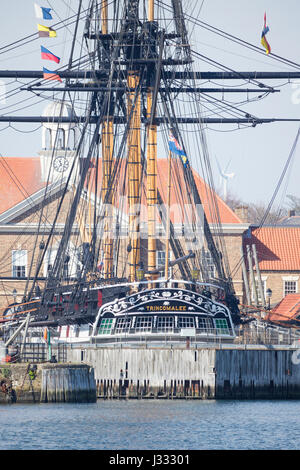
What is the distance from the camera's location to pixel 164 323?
52688 millimetres

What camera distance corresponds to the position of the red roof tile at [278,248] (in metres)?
85.8

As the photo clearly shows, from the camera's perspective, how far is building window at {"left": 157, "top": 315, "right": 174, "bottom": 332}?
52.4 meters

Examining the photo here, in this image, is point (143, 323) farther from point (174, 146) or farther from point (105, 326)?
point (174, 146)

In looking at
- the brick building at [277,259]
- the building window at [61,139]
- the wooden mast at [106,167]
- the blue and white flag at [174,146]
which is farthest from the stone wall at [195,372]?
the building window at [61,139]

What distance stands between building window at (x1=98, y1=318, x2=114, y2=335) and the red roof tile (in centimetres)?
3234

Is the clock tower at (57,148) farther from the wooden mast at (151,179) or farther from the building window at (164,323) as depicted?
the building window at (164,323)

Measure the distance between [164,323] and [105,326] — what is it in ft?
9.00

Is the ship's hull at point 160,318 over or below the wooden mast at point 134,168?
below

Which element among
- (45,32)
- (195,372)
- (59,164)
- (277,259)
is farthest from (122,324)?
(277,259)

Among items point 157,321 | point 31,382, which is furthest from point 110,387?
point 31,382

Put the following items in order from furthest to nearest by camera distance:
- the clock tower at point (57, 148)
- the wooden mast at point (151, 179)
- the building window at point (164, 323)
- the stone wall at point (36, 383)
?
the clock tower at point (57, 148) < the wooden mast at point (151, 179) < the building window at point (164, 323) < the stone wall at point (36, 383)

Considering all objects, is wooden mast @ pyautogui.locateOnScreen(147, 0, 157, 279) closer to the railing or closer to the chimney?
the railing

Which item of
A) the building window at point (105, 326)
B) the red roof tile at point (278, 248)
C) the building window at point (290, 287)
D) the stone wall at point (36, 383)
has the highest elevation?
the red roof tile at point (278, 248)

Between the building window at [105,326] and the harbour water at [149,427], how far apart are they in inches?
283
